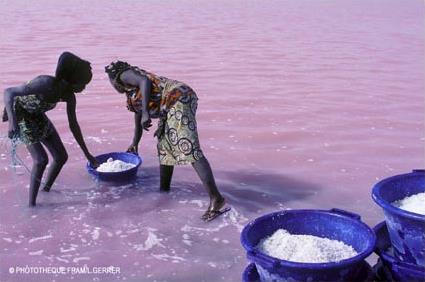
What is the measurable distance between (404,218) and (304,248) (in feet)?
1.80

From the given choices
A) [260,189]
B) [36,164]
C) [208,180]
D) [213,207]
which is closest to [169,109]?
[208,180]

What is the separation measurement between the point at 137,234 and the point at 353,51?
9.50 metres

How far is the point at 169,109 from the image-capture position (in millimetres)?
4027

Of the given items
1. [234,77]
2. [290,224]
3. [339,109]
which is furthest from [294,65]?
[290,224]

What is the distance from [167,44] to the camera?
513 inches

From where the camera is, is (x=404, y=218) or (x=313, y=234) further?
(x=313, y=234)

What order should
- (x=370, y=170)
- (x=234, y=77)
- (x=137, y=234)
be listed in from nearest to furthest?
(x=137, y=234) < (x=370, y=170) < (x=234, y=77)

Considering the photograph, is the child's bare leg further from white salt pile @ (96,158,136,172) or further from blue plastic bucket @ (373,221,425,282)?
blue plastic bucket @ (373,221,425,282)

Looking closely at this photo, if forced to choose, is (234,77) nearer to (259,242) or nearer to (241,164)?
(241,164)

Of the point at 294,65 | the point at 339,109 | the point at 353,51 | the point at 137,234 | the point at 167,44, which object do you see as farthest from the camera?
the point at 167,44

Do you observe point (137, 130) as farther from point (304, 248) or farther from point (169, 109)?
point (304, 248)

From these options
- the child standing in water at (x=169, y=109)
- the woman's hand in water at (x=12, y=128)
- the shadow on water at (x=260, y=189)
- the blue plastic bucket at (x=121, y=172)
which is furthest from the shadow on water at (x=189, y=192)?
the woman's hand in water at (x=12, y=128)

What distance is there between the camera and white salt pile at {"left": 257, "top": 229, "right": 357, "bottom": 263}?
262 centimetres

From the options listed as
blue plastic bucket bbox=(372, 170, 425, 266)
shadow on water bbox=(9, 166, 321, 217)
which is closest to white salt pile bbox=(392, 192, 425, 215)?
blue plastic bucket bbox=(372, 170, 425, 266)
